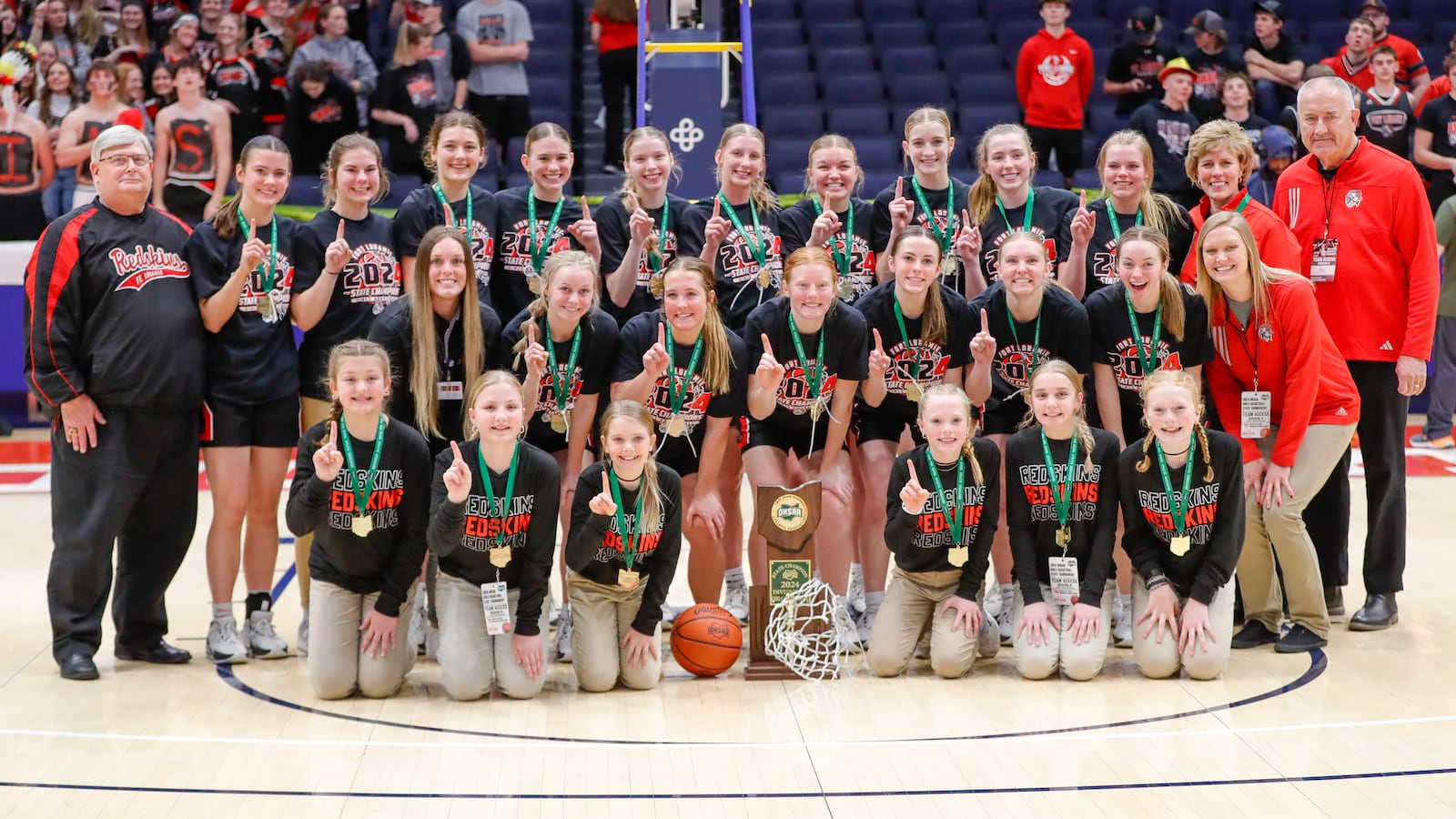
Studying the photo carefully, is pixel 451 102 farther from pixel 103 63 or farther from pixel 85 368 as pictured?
pixel 85 368

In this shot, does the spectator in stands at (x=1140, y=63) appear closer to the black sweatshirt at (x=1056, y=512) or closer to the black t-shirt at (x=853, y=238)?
the black t-shirt at (x=853, y=238)

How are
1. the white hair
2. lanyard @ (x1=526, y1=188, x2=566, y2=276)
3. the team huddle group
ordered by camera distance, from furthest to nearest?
lanyard @ (x1=526, y1=188, x2=566, y2=276) < the white hair < the team huddle group

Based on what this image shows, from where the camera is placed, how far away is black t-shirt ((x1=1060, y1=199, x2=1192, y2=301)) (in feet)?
18.4

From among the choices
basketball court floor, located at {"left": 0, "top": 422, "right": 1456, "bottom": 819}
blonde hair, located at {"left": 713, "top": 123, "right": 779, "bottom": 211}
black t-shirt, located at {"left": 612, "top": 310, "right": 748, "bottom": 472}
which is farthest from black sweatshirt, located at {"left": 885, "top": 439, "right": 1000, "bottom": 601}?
blonde hair, located at {"left": 713, "top": 123, "right": 779, "bottom": 211}

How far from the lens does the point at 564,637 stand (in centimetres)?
530

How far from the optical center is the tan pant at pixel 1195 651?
16.0 ft

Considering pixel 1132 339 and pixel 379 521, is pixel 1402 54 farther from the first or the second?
pixel 379 521

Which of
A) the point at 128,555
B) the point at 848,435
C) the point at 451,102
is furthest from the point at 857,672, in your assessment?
the point at 451,102

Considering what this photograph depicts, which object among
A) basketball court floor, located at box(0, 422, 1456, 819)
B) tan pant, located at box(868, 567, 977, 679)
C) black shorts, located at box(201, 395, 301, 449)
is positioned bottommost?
basketball court floor, located at box(0, 422, 1456, 819)

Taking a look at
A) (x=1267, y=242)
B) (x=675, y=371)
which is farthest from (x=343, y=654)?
(x=1267, y=242)

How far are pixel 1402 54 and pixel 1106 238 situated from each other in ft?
22.2

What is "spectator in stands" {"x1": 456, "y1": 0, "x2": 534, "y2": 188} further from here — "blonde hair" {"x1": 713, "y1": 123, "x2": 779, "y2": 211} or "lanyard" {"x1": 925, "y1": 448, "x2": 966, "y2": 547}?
"lanyard" {"x1": 925, "y1": 448, "x2": 966, "y2": 547}

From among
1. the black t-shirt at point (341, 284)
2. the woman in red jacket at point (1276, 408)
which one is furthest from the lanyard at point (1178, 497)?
the black t-shirt at point (341, 284)

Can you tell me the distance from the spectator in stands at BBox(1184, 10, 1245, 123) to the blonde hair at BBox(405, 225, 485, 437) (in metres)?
7.10
